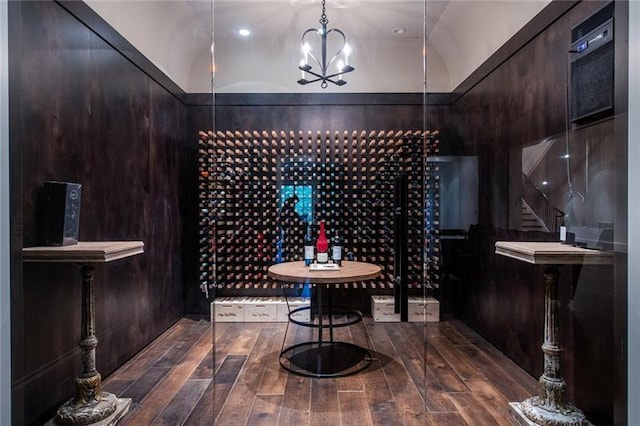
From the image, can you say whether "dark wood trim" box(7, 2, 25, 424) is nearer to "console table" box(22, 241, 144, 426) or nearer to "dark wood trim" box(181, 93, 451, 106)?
"console table" box(22, 241, 144, 426)

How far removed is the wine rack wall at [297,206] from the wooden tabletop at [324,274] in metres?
0.71

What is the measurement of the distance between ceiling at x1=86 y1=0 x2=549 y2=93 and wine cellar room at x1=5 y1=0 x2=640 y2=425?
0.02m

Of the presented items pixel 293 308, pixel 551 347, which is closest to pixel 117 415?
pixel 293 308

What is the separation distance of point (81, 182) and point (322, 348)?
193cm

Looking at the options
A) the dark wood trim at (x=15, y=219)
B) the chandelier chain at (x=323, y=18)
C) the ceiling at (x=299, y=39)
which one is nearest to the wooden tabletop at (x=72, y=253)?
the dark wood trim at (x=15, y=219)

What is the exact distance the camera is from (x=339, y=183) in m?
3.35

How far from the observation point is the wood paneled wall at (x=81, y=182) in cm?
148

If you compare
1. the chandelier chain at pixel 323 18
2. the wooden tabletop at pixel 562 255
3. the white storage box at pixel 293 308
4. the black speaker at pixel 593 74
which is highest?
the chandelier chain at pixel 323 18

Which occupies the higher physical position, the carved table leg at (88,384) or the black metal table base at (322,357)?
the carved table leg at (88,384)

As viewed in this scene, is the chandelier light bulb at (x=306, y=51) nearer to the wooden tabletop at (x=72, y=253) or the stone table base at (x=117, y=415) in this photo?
the wooden tabletop at (x=72, y=253)

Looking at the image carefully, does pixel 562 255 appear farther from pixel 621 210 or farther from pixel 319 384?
pixel 319 384

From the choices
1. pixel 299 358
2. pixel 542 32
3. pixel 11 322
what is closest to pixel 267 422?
pixel 299 358

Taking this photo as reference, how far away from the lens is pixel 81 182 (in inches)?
76.1

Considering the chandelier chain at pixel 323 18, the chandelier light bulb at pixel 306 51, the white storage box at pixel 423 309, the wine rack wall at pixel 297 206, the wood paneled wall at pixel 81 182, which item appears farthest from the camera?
the wine rack wall at pixel 297 206
